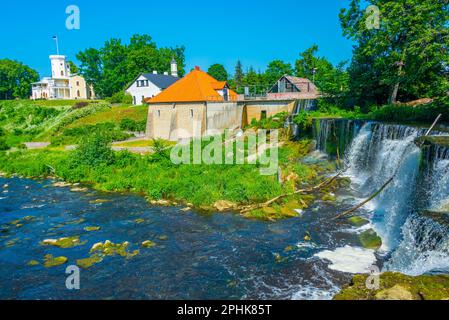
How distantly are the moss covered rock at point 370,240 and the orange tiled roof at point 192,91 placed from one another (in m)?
21.4

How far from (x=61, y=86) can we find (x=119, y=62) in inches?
771

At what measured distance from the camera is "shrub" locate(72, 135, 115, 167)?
2461cm

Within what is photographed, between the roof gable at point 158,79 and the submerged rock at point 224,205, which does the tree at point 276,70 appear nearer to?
the roof gable at point 158,79

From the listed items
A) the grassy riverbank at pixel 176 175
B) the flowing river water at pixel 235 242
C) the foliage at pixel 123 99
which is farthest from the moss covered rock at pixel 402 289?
the foliage at pixel 123 99

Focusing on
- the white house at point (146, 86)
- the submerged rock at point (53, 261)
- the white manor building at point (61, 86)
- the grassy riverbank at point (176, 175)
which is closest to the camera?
the submerged rock at point (53, 261)

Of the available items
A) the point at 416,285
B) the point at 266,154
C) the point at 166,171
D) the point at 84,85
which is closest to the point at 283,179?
the point at 266,154

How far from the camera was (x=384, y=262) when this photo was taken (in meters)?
11.0

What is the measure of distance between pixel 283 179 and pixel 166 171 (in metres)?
7.66

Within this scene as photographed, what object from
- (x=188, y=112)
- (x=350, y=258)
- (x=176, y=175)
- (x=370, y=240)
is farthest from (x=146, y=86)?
(x=350, y=258)

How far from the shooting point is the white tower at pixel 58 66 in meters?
77.9

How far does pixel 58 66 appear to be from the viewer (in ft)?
258

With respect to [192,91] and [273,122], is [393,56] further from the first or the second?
[192,91]
